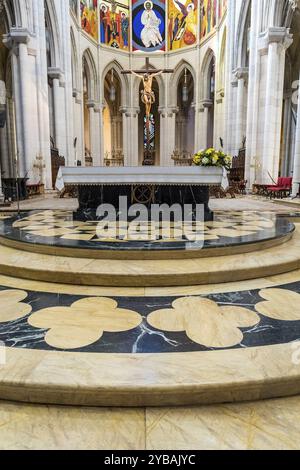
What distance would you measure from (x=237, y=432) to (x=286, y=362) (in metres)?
0.46

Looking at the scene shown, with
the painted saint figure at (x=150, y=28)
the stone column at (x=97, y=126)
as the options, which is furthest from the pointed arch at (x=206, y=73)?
the stone column at (x=97, y=126)

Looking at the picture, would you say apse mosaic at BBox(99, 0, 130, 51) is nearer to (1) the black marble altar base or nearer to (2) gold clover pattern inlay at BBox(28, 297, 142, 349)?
(1) the black marble altar base

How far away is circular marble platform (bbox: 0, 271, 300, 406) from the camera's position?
1365 millimetres

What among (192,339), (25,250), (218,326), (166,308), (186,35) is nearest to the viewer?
(192,339)

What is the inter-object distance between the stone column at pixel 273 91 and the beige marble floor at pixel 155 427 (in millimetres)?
13254

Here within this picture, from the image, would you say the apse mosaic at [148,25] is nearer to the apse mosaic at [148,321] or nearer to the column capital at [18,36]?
the column capital at [18,36]

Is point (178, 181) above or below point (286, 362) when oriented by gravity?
above

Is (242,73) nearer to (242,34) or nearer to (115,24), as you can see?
(242,34)

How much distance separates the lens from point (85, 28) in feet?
67.9

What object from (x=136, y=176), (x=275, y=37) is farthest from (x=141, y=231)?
(x=275, y=37)

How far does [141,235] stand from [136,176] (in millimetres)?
2191

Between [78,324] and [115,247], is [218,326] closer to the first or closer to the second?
[78,324]

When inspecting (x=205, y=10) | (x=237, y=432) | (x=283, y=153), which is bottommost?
(x=237, y=432)

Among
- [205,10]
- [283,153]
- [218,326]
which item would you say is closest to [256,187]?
[283,153]
